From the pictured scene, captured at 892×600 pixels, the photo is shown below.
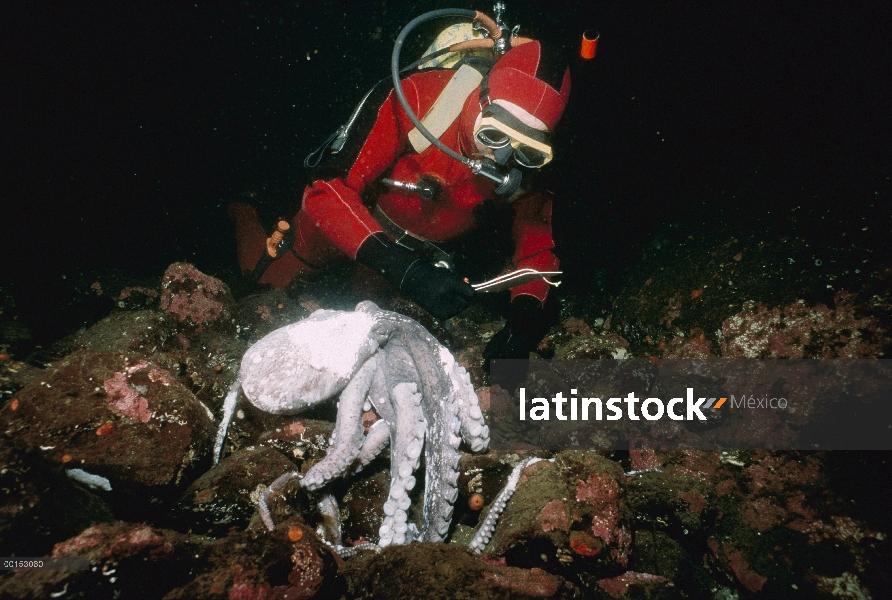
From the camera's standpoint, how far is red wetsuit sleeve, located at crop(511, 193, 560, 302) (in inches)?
161

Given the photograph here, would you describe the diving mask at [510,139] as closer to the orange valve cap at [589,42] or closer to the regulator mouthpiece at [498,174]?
the regulator mouthpiece at [498,174]

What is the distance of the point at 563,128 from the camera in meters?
3.21

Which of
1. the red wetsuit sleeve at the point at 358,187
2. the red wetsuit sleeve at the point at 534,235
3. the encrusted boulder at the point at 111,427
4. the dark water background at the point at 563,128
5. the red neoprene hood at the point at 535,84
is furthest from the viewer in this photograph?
the red wetsuit sleeve at the point at 534,235

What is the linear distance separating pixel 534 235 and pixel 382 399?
9.31ft

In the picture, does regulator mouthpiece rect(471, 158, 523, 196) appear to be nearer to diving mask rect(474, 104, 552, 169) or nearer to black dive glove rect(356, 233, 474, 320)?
diving mask rect(474, 104, 552, 169)

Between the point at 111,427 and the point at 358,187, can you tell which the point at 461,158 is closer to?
the point at 358,187

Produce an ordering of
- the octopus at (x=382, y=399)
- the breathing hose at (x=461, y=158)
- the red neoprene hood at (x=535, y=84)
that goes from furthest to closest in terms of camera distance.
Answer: the breathing hose at (x=461, y=158), the red neoprene hood at (x=535, y=84), the octopus at (x=382, y=399)

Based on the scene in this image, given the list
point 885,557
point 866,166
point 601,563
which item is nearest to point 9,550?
point 601,563

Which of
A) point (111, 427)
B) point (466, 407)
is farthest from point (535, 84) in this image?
point (111, 427)

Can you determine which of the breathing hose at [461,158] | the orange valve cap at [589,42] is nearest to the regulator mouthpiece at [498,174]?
the breathing hose at [461,158]

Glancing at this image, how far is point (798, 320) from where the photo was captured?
2.32 m

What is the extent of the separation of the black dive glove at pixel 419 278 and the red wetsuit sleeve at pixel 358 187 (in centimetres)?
19

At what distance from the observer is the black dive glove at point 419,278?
2992mm

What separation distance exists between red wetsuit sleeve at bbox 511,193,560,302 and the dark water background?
1.43 feet
